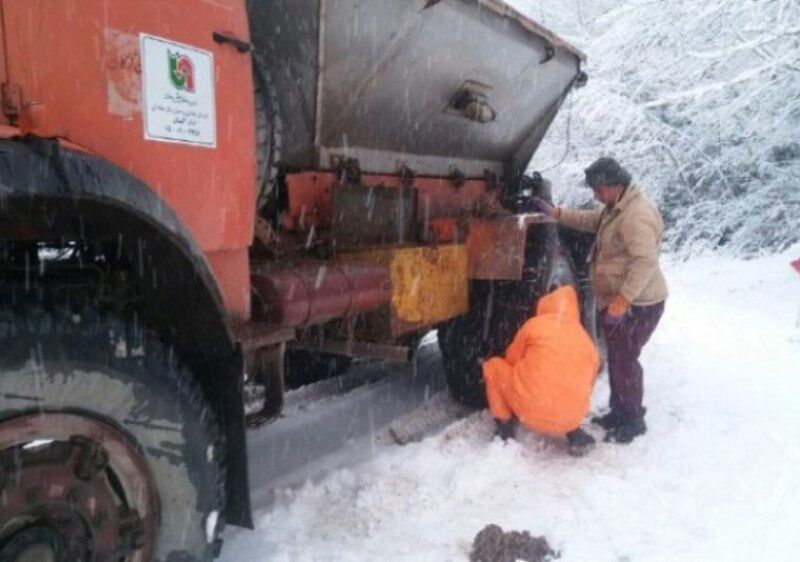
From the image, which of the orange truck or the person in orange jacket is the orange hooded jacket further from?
the orange truck

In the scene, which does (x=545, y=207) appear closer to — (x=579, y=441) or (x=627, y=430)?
(x=627, y=430)

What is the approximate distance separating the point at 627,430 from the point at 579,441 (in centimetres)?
37

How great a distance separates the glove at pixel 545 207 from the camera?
15.8 ft

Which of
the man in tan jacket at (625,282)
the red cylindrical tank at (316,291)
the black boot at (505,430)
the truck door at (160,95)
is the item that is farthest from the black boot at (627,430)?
the truck door at (160,95)

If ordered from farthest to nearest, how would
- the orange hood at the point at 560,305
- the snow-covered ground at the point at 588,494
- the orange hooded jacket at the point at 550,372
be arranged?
the orange hood at the point at 560,305 < the orange hooded jacket at the point at 550,372 < the snow-covered ground at the point at 588,494

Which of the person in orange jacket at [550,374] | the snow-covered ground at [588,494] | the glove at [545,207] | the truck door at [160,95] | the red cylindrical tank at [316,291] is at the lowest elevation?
the snow-covered ground at [588,494]

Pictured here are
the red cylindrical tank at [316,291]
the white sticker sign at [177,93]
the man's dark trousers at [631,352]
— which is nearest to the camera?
the white sticker sign at [177,93]

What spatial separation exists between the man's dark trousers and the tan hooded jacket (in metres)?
0.09

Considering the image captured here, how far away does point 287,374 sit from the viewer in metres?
4.51

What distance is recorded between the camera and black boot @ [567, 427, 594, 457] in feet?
12.6

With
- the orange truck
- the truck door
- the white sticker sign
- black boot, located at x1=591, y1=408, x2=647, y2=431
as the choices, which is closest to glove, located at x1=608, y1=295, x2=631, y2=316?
black boot, located at x1=591, y1=408, x2=647, y2=431

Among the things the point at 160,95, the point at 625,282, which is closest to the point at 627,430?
the point at 625,282

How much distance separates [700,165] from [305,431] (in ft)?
35.9

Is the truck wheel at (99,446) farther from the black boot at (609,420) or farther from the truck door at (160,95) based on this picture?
the black boot at (609,420)
